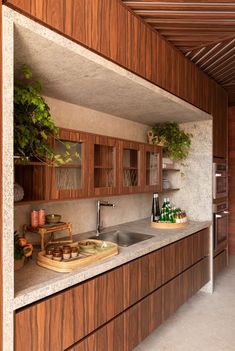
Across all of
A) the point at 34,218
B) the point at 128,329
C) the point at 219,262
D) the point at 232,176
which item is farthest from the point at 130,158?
the point at 232,176

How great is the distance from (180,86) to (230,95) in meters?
→ 1.87

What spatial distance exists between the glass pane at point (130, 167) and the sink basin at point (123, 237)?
0.48 metres

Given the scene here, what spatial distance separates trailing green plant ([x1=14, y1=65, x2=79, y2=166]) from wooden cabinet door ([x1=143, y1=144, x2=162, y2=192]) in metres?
1.16

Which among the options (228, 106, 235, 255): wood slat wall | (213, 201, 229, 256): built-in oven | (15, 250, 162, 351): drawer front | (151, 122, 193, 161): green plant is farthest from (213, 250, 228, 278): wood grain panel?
(15, 250, 162, 351): drawer front

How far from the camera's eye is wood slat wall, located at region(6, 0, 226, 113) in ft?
4.33

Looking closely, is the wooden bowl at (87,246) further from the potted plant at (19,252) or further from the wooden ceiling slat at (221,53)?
the wooden ceiling slat at (221,53)

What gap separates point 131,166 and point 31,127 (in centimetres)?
113

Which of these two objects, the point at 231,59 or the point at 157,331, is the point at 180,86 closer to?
the point at 231,59

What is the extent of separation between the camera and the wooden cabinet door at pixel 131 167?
2.25 m

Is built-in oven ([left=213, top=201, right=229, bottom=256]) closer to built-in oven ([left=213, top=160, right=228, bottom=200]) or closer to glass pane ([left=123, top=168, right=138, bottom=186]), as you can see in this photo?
built-in oven ([left=213, top=160, right=228, bottom=200])

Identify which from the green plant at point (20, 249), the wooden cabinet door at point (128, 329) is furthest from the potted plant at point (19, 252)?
the wooden cabinet door at point (128, 329)

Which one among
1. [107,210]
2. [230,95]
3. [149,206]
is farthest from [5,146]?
[230,95]

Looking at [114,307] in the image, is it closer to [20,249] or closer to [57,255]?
[57,255]

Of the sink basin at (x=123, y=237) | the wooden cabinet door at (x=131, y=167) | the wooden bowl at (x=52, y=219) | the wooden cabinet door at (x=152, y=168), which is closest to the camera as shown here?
the wooden bowl at (x=52, y=219)
